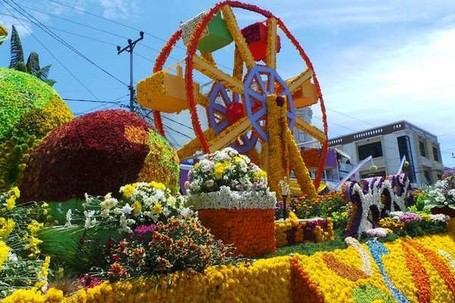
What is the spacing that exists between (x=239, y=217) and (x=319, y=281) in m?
1.31

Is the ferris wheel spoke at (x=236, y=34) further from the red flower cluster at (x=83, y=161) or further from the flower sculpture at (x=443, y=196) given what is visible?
the red flower cluster at (x=83, y=161)

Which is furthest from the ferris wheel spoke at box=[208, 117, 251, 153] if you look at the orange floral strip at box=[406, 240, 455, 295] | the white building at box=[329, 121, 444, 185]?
the white building at box=[329, 121, 444, 185]

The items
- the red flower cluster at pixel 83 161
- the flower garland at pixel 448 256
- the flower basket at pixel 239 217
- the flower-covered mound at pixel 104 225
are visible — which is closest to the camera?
the flower-covered mound at pixel 104 225

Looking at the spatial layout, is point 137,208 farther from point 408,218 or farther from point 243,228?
point 408,218

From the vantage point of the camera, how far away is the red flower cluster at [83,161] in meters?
5.93

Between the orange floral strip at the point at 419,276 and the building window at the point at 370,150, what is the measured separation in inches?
1270

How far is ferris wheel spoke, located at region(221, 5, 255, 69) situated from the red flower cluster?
39.1ft

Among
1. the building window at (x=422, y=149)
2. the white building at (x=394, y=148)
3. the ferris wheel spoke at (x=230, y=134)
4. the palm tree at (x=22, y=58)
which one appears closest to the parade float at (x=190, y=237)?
the palm tree at (x=22, y=58)

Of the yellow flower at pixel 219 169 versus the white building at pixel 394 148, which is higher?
the white building at pixel 394 148

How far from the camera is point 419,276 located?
788 centimetres

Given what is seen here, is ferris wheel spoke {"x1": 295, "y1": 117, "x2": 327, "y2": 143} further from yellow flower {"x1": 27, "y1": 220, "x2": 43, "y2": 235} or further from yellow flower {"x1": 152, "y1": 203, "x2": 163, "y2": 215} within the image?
yellow flower {"x1": 27, "y1": 220, "x2": 43, "y2": 235}

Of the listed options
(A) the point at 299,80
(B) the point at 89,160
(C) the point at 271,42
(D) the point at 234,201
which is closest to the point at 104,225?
(B) the point at 89,160

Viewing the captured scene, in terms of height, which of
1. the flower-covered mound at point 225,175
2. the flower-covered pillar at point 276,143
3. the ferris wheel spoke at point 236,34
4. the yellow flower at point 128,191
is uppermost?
the ferris wheel spoke at point 236,34

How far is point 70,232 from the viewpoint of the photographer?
534 centimetres
